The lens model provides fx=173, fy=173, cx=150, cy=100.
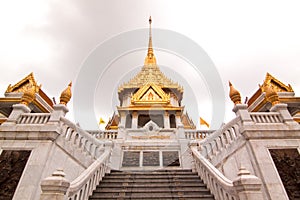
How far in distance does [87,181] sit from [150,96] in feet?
53.0

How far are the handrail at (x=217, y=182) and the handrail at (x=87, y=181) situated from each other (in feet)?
13.2

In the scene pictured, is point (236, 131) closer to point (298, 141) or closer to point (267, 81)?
point (298, 141)

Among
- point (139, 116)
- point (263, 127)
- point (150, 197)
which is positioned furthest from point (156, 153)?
point (139, 116)

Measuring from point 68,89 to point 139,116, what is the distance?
1254 centimetres

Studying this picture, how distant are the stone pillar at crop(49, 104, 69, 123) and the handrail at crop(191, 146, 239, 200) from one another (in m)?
6.07

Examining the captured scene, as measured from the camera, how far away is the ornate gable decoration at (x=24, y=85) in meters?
13.8

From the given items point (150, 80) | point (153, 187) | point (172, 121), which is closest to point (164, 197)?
point (153, 187)

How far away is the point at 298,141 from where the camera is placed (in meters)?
6.37

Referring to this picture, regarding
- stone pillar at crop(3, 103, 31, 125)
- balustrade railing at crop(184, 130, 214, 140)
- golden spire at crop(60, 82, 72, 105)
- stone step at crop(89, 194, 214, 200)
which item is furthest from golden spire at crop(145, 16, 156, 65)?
stone step at crop(89, 194, 214, 200)

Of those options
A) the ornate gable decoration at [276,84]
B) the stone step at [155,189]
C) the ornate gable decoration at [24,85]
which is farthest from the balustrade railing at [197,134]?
the ornate gable decoration at [24,85]

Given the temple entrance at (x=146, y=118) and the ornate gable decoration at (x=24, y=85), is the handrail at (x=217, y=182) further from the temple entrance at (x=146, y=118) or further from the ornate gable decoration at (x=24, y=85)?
the ornate gable decoration at (x=24, y=85)

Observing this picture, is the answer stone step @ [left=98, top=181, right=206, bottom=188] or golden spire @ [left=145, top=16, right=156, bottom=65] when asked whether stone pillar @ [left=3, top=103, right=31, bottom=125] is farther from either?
golden spire @ [left=145, top=16, right=156, bottom=65]

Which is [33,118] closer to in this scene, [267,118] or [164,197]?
[164,197]

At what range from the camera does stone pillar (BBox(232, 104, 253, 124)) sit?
6.78 metres
